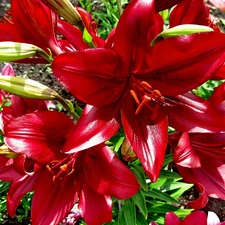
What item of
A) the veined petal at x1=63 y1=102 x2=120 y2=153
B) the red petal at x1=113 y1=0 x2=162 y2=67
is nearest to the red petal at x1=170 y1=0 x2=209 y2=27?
the red petal at x1=113 y1=0 x2=162 y2=67

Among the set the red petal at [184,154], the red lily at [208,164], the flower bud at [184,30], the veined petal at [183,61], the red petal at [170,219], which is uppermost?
the flower bud at [184,30]

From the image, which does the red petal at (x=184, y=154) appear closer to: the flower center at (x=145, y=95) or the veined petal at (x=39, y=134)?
the flower center at (x=145, y=95)

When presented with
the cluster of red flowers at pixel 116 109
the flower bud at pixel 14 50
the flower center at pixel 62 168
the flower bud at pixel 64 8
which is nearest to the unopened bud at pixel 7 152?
the cluster of red flowers at pixel 116 109

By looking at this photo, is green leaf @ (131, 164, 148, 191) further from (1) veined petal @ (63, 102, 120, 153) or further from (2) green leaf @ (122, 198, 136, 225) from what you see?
(1) veined petal @ (63, 102, 120, 153)

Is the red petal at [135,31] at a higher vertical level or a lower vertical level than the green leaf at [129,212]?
higher

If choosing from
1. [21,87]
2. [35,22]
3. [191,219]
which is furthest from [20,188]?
[191,219]

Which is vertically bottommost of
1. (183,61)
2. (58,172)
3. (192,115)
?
(58,172)

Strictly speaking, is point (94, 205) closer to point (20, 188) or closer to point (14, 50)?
point (20, 188)
